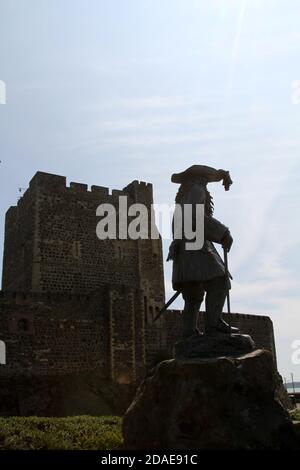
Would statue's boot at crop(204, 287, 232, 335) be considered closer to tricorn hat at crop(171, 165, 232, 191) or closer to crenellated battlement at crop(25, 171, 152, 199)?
tricorn hat at crop(171, 165, 232, 191)

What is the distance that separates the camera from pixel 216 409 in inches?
258

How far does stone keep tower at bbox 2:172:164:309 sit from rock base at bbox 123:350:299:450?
19.6 m

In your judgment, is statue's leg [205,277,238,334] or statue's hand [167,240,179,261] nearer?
statue's leg [205,277,238,334]

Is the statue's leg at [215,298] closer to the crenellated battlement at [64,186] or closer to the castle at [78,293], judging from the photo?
the castle at [78,293]

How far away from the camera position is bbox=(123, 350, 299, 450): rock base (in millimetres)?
6398

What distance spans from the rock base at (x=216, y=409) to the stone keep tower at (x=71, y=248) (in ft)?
64.4

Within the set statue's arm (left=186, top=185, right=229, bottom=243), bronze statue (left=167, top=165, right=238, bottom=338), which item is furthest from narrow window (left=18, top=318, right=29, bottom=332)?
statue's arm (left=186, top=185, right=229, bottom=243)

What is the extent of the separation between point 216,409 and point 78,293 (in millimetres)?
19860

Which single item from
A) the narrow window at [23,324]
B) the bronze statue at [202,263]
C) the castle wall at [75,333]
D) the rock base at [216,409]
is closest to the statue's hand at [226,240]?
the bronze statue at [202,263]

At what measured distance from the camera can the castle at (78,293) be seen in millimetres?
22922

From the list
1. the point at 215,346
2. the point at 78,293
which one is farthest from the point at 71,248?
the point at 215,346

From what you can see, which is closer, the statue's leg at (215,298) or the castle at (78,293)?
the statue's leg at (215,298)
